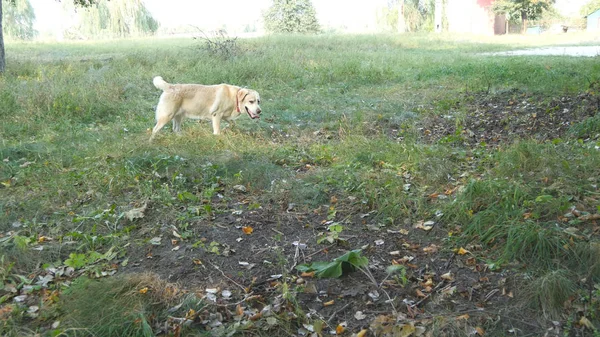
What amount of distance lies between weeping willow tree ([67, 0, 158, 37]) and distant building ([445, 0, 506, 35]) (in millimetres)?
26308

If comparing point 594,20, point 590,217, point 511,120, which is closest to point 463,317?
point 590,217

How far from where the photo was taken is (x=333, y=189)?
558 cm

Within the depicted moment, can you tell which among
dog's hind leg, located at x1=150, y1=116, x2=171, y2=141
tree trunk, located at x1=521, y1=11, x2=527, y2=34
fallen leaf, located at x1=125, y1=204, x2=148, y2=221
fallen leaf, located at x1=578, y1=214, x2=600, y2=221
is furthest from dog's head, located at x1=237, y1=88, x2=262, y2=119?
tree trunk, located at x1=521, y1=11, x2=527, y2=34

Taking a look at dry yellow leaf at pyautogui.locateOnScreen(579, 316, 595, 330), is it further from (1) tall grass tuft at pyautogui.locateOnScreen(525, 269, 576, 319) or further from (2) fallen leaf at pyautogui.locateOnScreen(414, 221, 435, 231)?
(2) fallen leaf at pyautogui.locateOnScreen(414, 221, 435, 231)

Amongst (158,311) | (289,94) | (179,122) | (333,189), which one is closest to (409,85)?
(289,94)

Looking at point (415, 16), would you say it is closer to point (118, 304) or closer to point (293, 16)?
point (293, 16)

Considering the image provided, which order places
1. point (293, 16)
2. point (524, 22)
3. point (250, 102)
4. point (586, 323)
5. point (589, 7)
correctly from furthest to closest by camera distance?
1. point (589, 7)
2. point (293, 16)
3. point (524, 22)
4. point (250, 102)
5. point (586, 323)

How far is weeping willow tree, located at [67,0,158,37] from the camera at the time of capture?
38125 mm

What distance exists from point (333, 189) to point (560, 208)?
7.42 feet

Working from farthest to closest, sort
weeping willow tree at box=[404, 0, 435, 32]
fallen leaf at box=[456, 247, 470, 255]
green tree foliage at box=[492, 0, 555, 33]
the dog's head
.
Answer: weeping willow tree at box=[404, 0, 435, 32], green tree foliage at box=[492, 0, 555, 33], the dog's head, fallen leaf at box=[456, 247, 470, 255]

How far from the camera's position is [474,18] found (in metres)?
45.7

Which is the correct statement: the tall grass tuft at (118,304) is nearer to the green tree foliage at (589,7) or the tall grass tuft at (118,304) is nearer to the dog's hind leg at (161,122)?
the dog's hind leg at (161,122)

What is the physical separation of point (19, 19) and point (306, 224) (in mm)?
63452

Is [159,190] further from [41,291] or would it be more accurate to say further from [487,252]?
[487,252]
